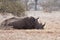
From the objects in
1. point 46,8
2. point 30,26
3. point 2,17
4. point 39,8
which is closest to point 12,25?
point 30,26

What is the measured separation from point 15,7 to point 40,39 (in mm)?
8798

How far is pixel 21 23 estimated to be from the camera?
13.9 metres

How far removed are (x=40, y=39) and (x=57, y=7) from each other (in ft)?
114

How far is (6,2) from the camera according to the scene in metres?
17.2

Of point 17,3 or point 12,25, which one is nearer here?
point 12,25

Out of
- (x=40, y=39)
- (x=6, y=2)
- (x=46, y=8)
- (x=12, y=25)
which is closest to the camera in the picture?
(x=40, y=39)

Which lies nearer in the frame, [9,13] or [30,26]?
[30,26]

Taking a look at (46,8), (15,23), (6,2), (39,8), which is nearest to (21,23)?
(15,23)

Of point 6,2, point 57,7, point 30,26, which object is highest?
point 6,2

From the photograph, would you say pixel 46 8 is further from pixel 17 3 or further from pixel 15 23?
pixel 15 23

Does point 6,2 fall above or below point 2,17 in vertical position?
above

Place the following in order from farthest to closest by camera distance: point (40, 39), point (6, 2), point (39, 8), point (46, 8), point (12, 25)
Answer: point (39, 8) → point (46, 8) → point (6, 2) → point (12, 25) → point (40, 39)

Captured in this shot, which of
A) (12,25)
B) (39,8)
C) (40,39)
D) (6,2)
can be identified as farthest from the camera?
(39,8)

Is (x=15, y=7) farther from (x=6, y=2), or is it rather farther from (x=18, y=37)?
(x=18, y=37)
